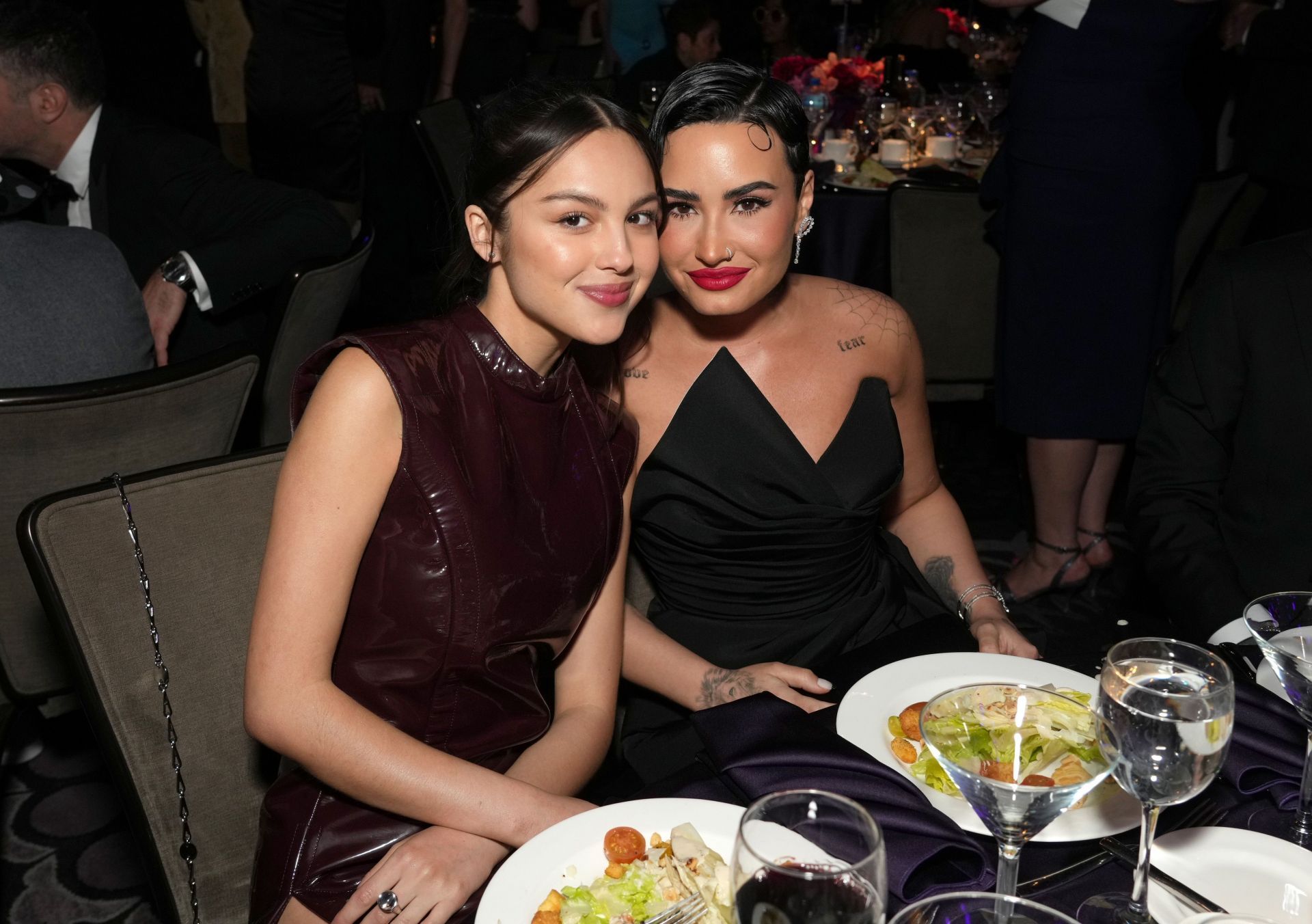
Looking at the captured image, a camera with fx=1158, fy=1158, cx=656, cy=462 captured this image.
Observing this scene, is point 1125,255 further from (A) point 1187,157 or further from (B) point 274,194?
(B) point 274,194

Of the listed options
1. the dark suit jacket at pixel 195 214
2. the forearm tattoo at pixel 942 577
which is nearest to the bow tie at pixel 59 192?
the dark suit jacket at pixel 195 214

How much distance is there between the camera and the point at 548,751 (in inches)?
60.0

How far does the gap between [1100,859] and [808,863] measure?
434mm

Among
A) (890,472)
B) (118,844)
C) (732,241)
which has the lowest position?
(118,844)

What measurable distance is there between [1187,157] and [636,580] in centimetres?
224

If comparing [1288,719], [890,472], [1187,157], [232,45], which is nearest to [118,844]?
[890,472]

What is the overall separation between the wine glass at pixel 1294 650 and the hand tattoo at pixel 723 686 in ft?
2.31

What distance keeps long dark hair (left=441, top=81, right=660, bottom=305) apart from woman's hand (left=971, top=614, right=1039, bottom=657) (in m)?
0.81

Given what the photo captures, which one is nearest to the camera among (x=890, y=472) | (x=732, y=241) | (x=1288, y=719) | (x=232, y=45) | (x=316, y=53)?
(x=1288, y=719)

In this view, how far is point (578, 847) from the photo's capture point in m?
1.04

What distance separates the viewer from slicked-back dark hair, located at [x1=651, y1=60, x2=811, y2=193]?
171 cm

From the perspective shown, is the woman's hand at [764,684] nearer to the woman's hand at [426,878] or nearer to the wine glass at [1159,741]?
the woman's hand at [426,878]

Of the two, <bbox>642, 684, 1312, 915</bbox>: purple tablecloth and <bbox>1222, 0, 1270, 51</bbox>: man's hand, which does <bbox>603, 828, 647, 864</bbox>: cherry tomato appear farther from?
<bbox>1222, 0, 1270, 51</bbox>: man's hand

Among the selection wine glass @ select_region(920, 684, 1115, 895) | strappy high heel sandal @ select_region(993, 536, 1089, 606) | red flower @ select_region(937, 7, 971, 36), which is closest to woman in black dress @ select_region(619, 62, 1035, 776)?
wine glass @ select_region(920, 684, 1115, 895)
